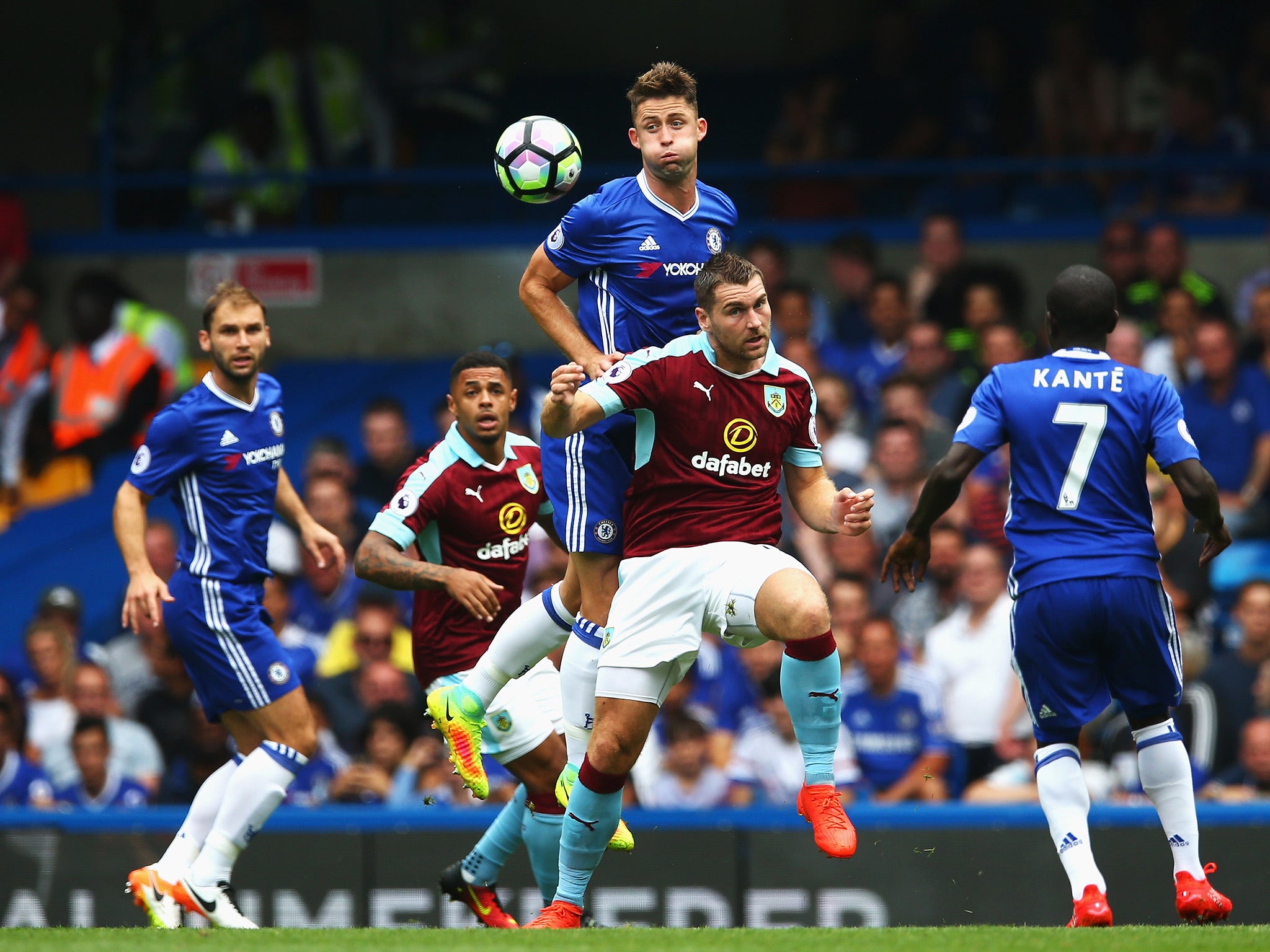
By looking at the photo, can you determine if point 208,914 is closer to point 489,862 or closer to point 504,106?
point 489,862

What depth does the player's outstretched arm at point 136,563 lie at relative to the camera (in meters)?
7.32

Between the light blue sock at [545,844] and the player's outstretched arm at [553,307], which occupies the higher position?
the player's outstretched arm at [553,307]

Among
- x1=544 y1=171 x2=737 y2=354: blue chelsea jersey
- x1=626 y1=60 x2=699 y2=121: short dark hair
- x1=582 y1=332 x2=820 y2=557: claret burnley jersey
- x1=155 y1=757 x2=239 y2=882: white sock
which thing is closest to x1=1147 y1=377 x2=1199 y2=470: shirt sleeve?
x1=582 y1=332 x2=820 y2=557: claret burnley jersey

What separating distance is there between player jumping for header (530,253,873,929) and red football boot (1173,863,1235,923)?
118cm

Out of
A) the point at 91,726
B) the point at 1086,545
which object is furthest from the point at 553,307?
the point at 91,726

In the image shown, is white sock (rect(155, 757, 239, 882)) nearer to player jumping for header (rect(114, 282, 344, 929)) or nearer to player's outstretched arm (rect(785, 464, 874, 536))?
player jumping for header (rect(114, 282, 344, 929))

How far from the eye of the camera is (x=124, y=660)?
11508 mm

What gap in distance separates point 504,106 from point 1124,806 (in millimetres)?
9086

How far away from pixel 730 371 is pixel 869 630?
358 centimetres

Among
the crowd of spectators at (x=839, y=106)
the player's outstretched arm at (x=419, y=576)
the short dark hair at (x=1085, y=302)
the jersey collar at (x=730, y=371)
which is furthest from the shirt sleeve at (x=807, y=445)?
the crowd of spectators at (x=839, y=106)

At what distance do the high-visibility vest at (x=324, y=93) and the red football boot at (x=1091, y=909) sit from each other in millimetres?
9981

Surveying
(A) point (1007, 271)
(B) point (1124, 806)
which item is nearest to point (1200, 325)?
(A) point (1007, 271)

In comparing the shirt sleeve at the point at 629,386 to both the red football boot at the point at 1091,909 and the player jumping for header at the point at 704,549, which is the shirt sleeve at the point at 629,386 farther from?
the red football boot at the point at 1091,909

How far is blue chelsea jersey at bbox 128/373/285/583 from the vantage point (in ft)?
25.2
